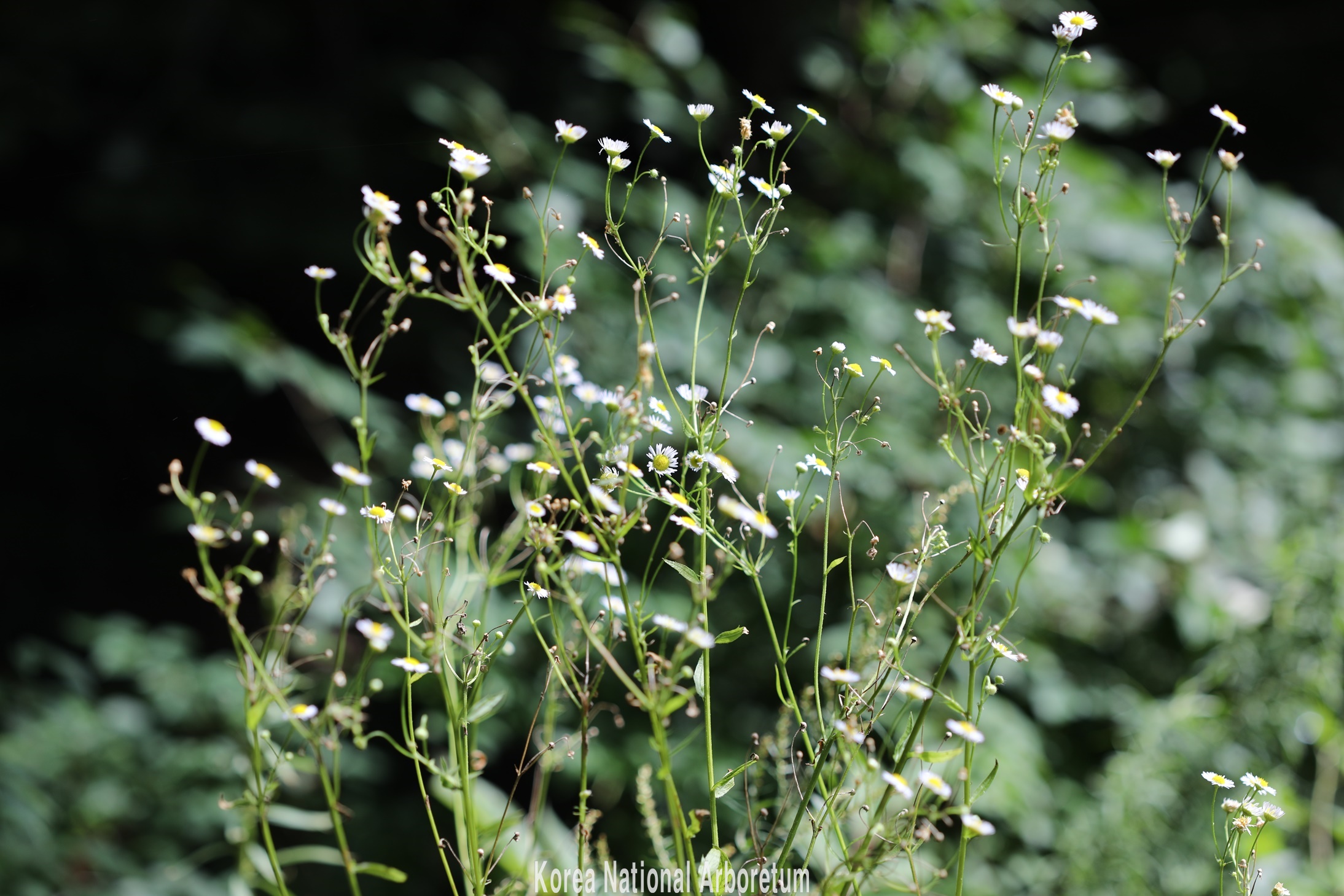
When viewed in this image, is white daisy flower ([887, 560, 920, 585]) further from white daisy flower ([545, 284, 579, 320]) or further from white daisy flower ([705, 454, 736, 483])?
white daisy flower ([545, 284, 579, 320])

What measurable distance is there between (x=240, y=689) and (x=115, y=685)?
0.43 m

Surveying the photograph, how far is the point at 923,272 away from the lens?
5.13 ft

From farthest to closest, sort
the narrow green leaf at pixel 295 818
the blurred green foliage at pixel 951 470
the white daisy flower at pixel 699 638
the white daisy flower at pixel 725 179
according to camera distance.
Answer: the blurred green foliage at pixel 951 470 < the narrow green leaf at pixel 295 818 < the white daisy flower at pixel 725 179 < the white daisy flower at pixel 699 638

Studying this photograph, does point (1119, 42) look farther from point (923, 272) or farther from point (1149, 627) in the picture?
point (1149, 627)

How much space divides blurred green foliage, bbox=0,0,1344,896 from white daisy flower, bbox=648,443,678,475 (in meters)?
0.71

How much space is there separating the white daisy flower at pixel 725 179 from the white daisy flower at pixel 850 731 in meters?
0.20

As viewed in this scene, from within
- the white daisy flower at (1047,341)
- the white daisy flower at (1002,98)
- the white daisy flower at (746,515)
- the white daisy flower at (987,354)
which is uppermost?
the white daisy flower at (1002,98)

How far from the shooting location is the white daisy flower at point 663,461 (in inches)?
15.6

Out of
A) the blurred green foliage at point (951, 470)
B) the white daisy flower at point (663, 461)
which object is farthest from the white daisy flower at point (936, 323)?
the blurred green foliage at point (951, 470)

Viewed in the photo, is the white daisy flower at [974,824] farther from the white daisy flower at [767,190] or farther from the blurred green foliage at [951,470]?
the blurred green foliage at [951,470]

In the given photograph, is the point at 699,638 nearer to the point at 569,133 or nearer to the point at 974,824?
the point at 974,824

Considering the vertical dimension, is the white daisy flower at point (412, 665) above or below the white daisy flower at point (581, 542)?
below

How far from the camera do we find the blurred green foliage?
3.50 ft

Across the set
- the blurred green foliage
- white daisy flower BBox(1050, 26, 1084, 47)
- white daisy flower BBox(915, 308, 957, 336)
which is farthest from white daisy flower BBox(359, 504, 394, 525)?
the blurred green foliage
